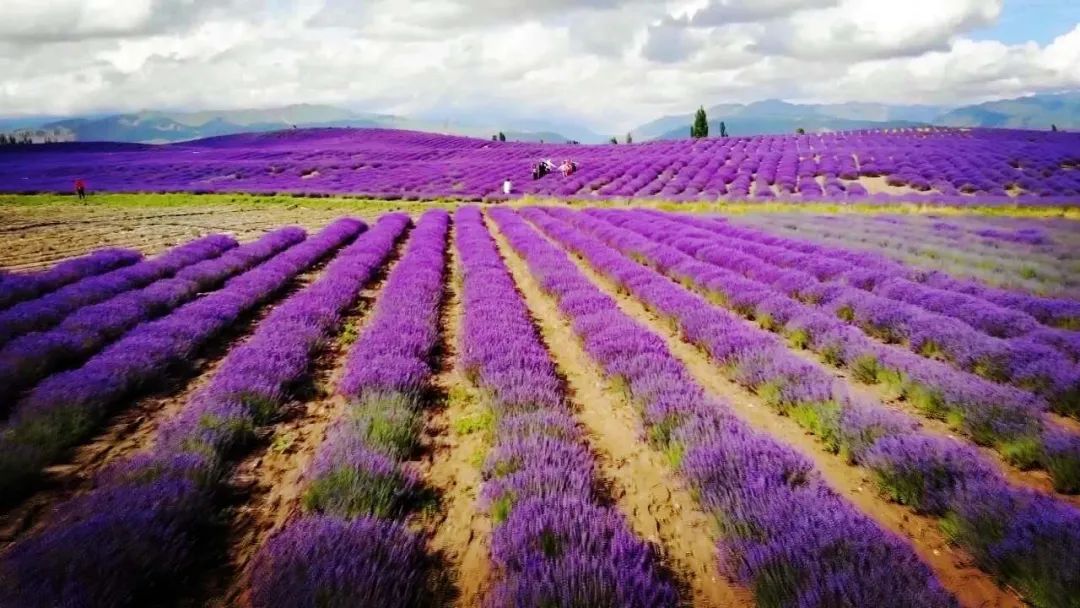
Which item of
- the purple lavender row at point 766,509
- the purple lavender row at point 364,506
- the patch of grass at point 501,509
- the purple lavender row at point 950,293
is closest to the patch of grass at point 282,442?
the purple lavender row at point 364,506

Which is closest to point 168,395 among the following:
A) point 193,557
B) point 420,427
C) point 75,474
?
point 75,474

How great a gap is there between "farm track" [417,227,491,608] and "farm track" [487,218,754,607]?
97 centimetres

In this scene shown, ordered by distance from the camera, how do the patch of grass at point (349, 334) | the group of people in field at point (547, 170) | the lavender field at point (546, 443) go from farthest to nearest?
the group of people in field at point (547, 170)
the patch of grass at point (349, 334)
the lavender field at point (546, 443)

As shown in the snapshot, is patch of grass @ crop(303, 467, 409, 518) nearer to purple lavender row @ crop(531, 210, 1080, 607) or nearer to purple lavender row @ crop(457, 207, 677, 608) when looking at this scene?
purple lavender row @ crop(457, 207, 677, 608)

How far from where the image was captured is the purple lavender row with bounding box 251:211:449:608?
259cm

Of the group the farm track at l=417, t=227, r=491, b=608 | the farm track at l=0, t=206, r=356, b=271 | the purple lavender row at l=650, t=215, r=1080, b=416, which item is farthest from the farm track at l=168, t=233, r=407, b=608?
the farm track at l=0, t=206, r=356, b=271

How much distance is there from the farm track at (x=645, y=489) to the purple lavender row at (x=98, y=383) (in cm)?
414

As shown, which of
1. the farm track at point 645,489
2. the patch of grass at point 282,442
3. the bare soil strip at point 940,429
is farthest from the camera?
the patch of grass at point 282,442

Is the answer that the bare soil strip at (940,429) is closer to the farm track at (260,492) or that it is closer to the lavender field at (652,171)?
the farm track at (260,492)

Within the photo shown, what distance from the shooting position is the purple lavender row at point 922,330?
5196 millimetres

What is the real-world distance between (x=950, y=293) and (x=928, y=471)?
557cm

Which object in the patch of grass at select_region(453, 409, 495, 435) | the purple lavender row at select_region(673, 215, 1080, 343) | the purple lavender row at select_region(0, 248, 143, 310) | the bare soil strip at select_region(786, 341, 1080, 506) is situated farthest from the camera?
the purple lavender row at select_region(0, 248, 143, 310)

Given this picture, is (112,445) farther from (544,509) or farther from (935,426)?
(935,426)

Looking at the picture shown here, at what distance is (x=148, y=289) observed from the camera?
8.73 meters
